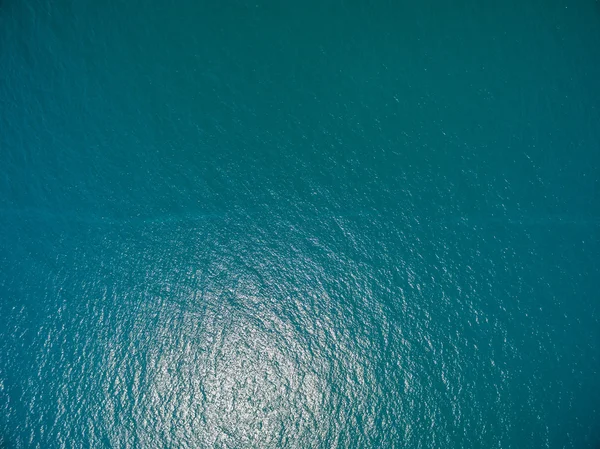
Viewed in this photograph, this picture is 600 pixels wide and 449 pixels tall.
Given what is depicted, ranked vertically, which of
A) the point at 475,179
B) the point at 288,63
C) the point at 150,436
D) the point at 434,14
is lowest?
the point at 150,436

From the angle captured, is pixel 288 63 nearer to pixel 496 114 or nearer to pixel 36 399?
pixel 496 114

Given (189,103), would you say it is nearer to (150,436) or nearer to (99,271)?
(99,271)

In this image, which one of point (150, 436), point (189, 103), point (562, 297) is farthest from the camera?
point (189, 103)

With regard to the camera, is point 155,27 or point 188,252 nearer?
point 188,252

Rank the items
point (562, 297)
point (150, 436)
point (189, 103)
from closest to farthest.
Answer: point (150, 436), point (562, 297), point (189, 103)

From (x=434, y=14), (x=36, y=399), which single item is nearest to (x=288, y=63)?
(x=434, y=14)

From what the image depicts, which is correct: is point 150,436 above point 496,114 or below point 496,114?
below
